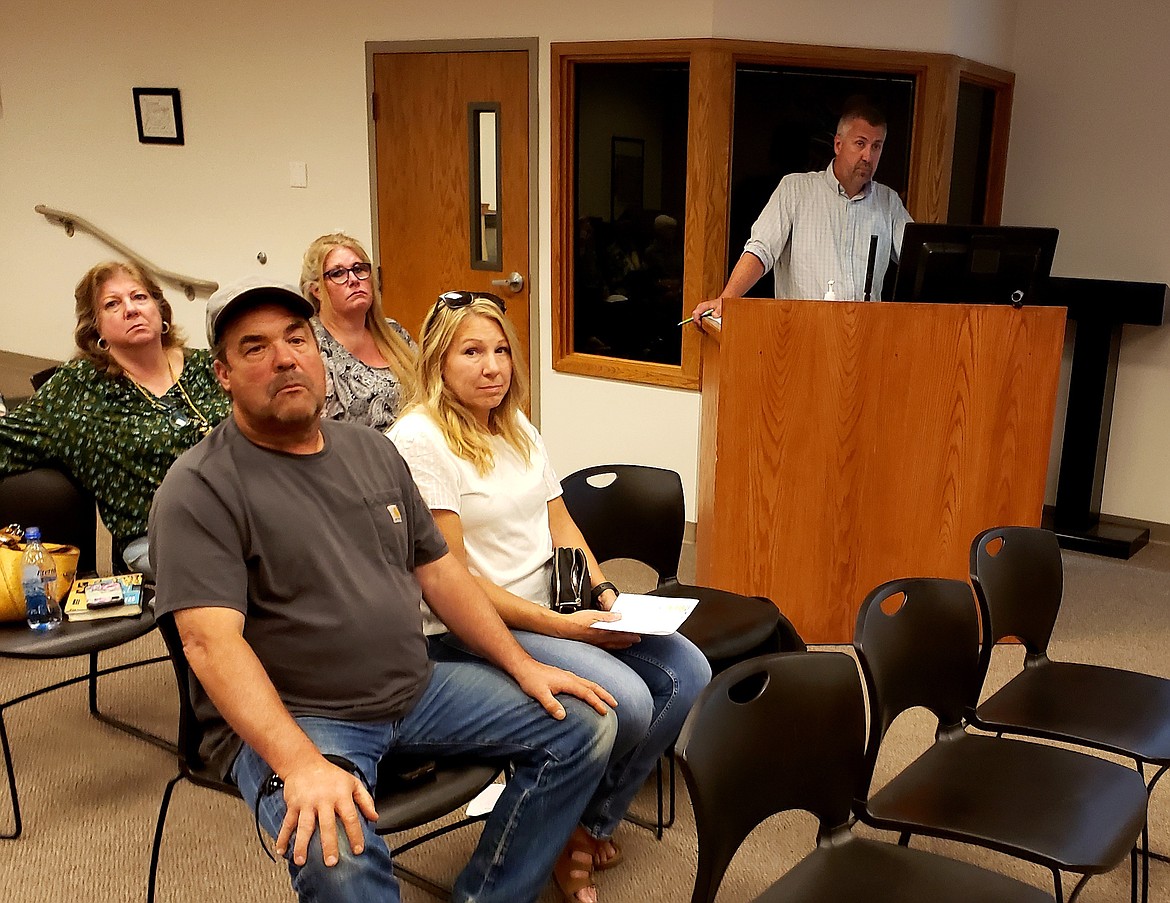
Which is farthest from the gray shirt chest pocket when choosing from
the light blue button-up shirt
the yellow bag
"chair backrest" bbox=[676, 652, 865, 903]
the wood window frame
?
the wood window frame

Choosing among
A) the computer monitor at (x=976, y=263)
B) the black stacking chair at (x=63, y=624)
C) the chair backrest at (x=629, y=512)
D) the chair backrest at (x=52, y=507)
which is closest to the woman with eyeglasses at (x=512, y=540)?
the chair backrest at (x=629, y=512)

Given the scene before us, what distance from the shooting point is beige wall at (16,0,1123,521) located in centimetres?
443

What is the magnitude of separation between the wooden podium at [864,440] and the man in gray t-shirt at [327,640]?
1393mm

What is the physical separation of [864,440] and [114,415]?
2073 mm

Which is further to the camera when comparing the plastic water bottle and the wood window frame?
the wood window frame

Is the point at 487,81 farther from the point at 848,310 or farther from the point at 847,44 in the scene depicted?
the point at 848,310

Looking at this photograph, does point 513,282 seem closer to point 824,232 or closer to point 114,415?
point 824,232

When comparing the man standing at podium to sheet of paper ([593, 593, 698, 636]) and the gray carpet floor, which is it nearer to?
the gray carpet floor

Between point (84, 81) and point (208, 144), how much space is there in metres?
1.13

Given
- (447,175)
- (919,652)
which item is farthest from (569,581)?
(447,175)

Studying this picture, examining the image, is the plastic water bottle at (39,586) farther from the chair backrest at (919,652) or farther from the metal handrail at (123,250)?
the metal handrail at (123,250)

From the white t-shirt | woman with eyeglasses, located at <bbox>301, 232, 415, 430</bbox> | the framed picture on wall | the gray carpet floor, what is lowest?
the gray carpet floor

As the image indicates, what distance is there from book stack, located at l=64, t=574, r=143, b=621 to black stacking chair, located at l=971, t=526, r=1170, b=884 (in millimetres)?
1862

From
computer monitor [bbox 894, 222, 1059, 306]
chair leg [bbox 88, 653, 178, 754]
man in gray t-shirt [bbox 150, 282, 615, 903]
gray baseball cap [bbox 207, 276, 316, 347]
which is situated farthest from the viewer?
computer monitor [bbox 894, 222, 1059, 306]
